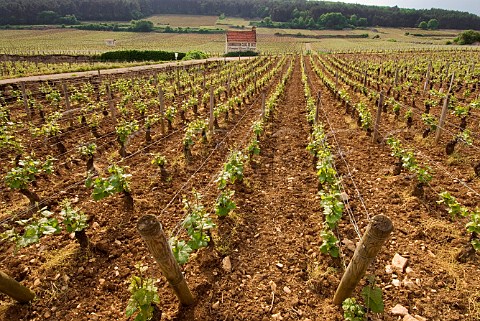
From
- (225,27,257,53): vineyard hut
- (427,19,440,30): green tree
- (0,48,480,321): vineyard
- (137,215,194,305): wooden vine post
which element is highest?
(427,19,440,30): green tree

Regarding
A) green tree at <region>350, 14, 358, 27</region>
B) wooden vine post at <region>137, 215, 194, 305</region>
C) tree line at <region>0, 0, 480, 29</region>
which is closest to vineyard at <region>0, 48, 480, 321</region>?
wooden vine post at <region>137, 215, 194, 305</region>

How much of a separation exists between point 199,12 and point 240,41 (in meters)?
119

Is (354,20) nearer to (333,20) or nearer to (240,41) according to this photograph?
(333,20)

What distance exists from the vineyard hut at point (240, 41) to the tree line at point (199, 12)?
79.9 m

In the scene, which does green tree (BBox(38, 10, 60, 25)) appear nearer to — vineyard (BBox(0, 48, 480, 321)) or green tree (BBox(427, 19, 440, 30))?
vineyard (BBox(0, 48, 480, 321))

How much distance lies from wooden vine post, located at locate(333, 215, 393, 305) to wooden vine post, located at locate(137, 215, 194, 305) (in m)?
2.09

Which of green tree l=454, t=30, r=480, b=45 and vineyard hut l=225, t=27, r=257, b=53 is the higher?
green tree l=454, t=30, r=480, b=45

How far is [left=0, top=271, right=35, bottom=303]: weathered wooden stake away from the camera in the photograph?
3401 millimetres

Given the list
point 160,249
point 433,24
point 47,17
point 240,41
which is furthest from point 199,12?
point 160,249

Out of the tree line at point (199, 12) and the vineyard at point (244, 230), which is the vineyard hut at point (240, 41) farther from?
the tree line at point (199, 12)

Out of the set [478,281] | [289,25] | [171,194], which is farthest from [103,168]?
[289,25]

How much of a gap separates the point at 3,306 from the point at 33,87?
20349 millimetres

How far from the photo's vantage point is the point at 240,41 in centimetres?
6481

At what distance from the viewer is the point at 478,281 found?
402 centimetres
